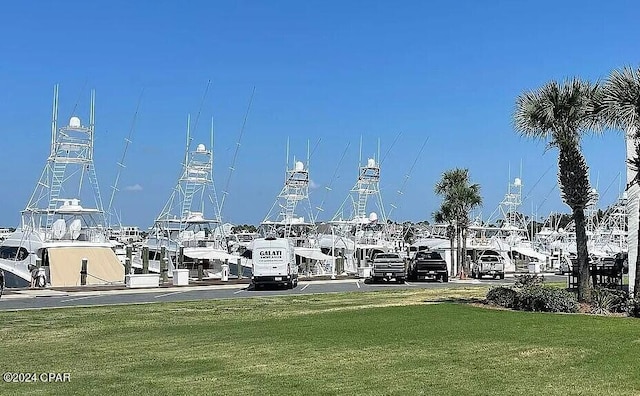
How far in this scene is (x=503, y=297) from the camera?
81.2ft

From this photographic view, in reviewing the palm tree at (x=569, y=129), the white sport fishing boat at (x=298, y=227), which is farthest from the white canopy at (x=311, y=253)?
the palm tree at (x=569, y=129)

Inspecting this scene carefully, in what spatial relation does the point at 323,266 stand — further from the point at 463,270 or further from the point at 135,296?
the point at 135,296

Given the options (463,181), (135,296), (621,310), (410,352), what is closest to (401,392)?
(410,352)

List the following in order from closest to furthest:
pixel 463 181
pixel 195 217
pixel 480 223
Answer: pixel 463 181
pixel 195 217
pixel 480 223

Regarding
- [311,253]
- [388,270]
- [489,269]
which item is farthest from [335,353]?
[311,253]

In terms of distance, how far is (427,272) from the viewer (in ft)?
166

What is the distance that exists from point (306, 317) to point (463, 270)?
35.8m

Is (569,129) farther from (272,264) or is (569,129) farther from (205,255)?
(205,255)

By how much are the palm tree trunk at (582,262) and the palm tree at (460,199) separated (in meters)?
34.6

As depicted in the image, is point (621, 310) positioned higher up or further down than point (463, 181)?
further down

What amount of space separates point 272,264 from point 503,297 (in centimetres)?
1913

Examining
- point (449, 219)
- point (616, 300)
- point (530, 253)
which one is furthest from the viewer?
point (530, 253)

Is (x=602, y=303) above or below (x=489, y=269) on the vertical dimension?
below

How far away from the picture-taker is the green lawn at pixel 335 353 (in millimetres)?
11242
